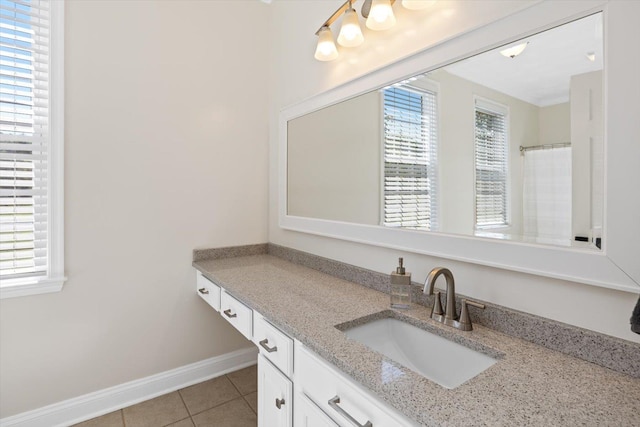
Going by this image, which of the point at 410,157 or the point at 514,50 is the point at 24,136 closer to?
the point at 410,157

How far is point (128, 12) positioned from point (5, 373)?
2.05 m

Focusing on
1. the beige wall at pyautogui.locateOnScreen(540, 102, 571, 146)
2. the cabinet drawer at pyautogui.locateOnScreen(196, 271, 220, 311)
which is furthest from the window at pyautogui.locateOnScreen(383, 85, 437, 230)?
the cabinet drawer at pyautogui.locateOnScreen(196, 271, 220, 311)

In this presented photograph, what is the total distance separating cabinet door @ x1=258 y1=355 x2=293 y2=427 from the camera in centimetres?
117

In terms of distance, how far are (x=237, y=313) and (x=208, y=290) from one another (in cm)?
49

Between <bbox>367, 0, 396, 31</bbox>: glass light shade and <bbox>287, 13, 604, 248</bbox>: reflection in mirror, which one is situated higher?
<bbox>367, 0, 396, 31</bbox>: glass light shade

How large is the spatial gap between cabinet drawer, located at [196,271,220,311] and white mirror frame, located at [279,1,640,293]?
3.51ft

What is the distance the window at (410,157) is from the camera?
132cm

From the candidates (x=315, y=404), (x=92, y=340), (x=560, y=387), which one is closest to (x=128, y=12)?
(x=92, y=340)

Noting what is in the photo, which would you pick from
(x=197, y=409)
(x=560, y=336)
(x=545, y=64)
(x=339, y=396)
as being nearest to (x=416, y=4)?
(x=545, y=64)

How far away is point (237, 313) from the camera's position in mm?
1568

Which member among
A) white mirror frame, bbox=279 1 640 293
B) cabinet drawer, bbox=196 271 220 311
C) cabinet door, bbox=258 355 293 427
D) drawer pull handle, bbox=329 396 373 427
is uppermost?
white mirror frame, bbox=279 1 640 293

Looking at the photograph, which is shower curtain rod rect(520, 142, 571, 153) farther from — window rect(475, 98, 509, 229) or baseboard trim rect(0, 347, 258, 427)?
baseboard trim rect(0, 347, 258, 427)

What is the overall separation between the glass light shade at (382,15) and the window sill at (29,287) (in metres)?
2.01

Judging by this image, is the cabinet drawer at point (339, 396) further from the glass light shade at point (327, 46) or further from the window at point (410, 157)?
the glass light shade at point (327, 46)
